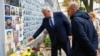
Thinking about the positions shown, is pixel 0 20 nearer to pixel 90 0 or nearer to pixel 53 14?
pixel 53 14

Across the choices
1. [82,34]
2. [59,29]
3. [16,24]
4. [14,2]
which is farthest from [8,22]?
[82,34]

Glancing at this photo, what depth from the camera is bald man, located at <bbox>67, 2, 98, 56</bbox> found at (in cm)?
573

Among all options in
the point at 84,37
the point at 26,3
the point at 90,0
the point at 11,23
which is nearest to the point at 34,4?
the point at 26,3

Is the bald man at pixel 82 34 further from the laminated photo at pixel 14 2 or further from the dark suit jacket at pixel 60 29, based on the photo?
the dark suit jacket at pixel 60 29

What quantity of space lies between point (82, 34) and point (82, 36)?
35 mm

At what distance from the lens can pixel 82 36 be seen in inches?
225

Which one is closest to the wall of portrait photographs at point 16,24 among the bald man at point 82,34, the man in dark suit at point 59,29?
the man in dark suit at point 59,29

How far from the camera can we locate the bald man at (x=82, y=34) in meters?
5.73

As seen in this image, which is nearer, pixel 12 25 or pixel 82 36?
pixel 82 36

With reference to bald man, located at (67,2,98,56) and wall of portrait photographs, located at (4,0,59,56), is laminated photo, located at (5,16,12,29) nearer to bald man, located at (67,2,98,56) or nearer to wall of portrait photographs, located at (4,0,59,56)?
wall of portrait photographs, located at (4,0,59,56)

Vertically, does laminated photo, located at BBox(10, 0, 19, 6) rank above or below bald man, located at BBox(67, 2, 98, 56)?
above

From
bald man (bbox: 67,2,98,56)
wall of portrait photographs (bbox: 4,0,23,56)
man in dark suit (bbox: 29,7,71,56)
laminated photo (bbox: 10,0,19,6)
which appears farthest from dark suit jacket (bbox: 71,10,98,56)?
man in dark suit (bbox: 29,7,71,56)

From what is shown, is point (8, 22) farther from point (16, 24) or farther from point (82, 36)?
point (82, 36)

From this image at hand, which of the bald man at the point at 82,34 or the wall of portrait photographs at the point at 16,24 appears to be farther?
the wall of portrait photographs at the point at 16,24
